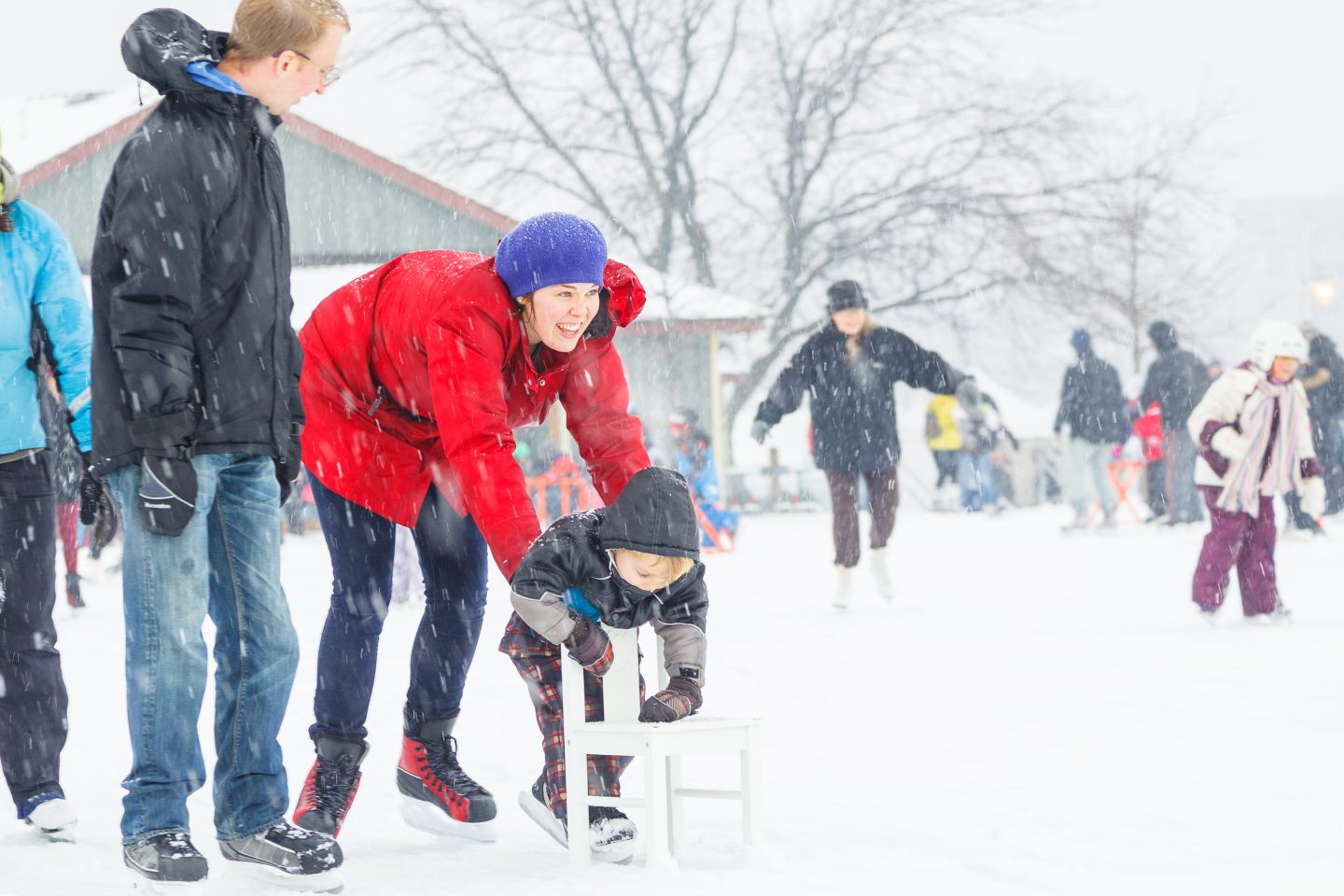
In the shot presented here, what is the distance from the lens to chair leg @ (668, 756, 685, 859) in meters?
3.48

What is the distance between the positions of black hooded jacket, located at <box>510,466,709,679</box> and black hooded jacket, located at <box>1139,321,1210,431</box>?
12.1m

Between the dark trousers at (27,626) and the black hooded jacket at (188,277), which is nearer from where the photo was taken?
the black hooded jacket at (188,277)

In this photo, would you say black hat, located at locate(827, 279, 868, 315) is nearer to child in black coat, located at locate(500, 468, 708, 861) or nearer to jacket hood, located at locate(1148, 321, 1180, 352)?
child in black coat, located at locate(500, 468, 708, 861)

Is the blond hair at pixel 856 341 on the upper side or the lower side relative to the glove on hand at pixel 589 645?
upper

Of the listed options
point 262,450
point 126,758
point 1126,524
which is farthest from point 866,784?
point 1126,524

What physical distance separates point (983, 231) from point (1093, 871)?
978 inches

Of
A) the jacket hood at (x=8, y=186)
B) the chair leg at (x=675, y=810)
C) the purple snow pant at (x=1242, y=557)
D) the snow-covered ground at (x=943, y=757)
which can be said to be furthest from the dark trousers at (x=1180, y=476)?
the jacket hood at (x=8, y=186)

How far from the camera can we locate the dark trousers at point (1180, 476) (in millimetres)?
15109

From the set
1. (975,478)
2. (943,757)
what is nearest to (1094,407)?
(975,478)

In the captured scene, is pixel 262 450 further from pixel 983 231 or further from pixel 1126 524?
pixel 983 231

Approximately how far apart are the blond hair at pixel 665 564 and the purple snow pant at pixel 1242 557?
5.10 m

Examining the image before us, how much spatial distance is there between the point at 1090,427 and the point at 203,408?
1298 cm

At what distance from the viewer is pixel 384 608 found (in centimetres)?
362

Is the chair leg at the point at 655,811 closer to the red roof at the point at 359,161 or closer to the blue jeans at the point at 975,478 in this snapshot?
the blue jeans at the point at 975,478
